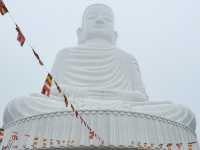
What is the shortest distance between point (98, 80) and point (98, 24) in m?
3.36

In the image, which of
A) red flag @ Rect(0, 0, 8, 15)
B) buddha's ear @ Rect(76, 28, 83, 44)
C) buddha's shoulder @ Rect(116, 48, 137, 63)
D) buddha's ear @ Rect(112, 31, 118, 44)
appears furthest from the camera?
buddha's ear @ Rect(76, 28, 83, 44)

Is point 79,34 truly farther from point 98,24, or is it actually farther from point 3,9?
point 3,9

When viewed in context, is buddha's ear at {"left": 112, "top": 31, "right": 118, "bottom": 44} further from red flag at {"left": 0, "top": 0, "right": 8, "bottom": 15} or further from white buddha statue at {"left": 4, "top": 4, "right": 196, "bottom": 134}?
red flag at {"left": 0, "top": 0, "right": 8, "bottom": 15}

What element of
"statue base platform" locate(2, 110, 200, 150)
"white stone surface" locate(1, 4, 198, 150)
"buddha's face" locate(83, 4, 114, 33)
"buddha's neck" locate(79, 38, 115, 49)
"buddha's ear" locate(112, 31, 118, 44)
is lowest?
"statue base platform" locate(2, 110, 200, 150)

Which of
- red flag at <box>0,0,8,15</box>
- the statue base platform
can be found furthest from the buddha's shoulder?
red flag at <box>0,0,8,15</box>

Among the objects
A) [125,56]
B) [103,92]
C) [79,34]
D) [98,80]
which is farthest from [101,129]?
[79,34]

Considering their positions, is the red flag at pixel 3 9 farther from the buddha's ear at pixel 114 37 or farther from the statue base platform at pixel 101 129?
the buddha's ear at pixel 114 37

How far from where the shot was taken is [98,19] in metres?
16.9

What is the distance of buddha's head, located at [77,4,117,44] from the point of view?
16.7m

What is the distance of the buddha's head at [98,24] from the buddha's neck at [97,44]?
0.45 ft

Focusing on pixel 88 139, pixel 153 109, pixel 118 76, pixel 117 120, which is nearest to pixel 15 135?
pixel 88 139

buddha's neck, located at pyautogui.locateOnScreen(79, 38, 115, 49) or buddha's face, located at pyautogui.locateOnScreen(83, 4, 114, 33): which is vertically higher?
buddha's face, located at pyautogui.locateOnScreen(83, 4, 114, 33)

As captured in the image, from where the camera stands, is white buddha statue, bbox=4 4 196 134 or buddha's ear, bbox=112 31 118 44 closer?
white buddha statue, bbox=4 4 196 134

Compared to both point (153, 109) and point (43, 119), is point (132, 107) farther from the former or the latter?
point (43, 119)
